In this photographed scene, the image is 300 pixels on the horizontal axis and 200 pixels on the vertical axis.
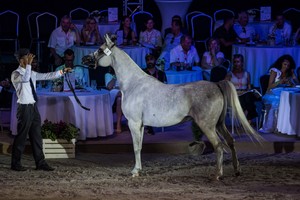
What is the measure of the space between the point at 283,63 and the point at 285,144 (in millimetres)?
1747

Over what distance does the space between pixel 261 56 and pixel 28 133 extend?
666 cm

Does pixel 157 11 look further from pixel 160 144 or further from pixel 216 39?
pixel 160 144

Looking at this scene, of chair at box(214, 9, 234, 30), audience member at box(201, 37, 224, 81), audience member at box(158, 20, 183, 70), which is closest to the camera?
audience member at box(201, 37, 224, 81)

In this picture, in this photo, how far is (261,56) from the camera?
62.3 ft

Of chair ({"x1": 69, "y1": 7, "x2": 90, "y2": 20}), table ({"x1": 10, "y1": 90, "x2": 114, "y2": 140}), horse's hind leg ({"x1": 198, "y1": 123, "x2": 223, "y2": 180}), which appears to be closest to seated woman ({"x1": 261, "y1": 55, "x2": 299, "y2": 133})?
table ({"x1": 10, "y1": 90, "x2": 114, "y2": 140})

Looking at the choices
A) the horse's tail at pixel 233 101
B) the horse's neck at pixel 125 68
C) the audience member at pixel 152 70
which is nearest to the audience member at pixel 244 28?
the audience member at pixel 152 70

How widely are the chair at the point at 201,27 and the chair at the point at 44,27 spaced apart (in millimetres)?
3027

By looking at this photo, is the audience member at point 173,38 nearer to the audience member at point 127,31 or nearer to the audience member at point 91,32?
the audience member at point 127,31

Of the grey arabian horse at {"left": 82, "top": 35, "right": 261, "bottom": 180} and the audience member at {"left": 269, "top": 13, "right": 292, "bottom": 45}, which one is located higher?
the audience member at {"left": 269, "top": 13, "right": 292, "bottom": 45}

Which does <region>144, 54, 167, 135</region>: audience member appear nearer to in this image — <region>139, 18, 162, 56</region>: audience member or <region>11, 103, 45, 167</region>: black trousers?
<region>11, 103, 45, 167</region>: black trousers

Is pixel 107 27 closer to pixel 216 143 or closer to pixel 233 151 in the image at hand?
pixel 233 151

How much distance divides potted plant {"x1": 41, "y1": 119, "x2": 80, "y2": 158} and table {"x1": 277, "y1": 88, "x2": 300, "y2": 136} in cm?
342

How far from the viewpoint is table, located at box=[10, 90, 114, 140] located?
598 inches

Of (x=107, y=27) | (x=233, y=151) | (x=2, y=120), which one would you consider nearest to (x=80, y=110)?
(x=2, y=120)
